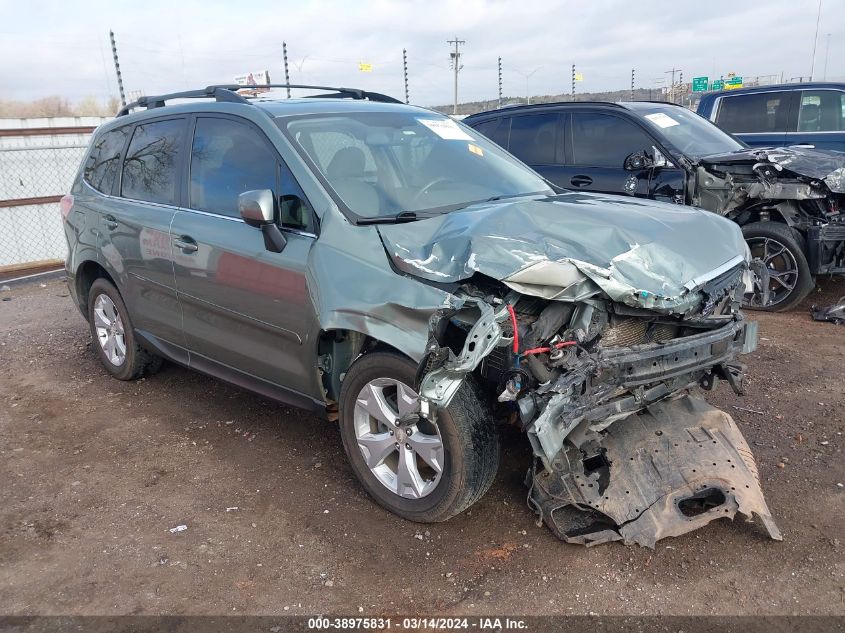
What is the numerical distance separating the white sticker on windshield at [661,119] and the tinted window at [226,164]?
15.3ft

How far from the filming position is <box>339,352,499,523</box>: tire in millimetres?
2990

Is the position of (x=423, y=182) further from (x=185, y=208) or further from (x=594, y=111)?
(x=594, y=111)

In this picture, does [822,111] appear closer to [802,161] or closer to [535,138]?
[802,161]

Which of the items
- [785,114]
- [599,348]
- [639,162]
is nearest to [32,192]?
[639,162]

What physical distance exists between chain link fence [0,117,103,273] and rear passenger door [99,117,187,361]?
670 centimetres

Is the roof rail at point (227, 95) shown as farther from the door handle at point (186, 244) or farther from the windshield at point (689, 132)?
the windshield at point (689, 132)

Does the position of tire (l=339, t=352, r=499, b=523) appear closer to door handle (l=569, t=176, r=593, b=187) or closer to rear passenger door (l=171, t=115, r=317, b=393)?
rear passenger door (l=171, t=115, r=317, b=393)

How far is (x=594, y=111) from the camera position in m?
7.32

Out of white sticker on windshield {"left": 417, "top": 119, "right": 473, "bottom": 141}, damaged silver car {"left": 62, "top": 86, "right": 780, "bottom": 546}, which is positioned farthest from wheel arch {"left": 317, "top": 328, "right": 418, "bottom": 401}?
white sticker on windshield {"left": 417, "top": 119, "right": 473, "bottom": 141}

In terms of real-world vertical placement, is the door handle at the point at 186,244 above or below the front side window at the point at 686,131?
below

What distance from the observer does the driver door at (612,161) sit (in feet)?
21.9

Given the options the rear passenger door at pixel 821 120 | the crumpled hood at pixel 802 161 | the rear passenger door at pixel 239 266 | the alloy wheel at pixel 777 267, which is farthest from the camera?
the rear passenger door at pixel 821 120

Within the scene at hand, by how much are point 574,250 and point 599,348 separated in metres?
0.42

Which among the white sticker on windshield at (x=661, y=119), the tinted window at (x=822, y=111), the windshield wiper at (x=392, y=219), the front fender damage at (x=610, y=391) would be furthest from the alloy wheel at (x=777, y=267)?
the windshield wiper at (x=392, y=219)
